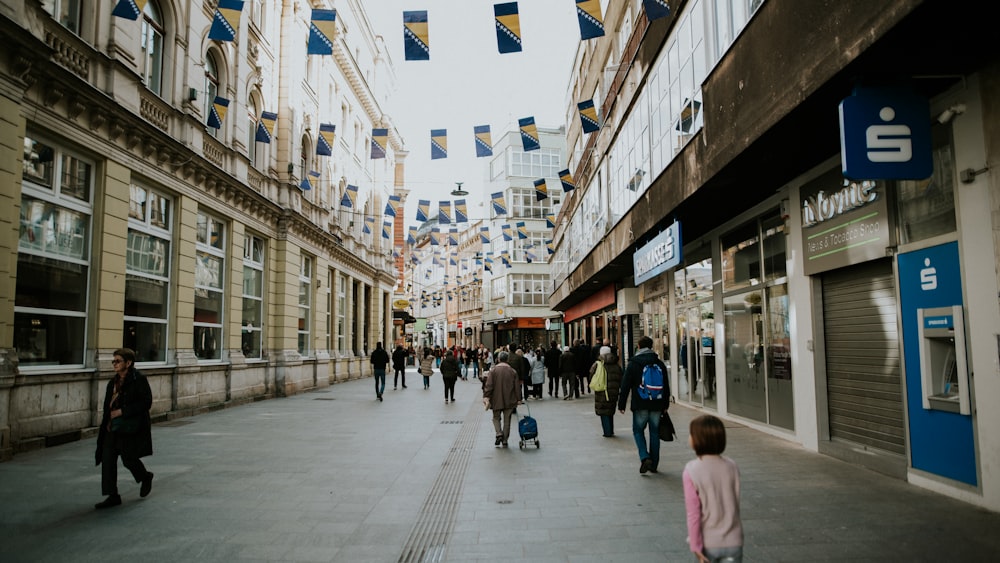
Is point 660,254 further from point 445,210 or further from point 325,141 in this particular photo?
point 445,210

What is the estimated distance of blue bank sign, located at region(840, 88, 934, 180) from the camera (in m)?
6.01

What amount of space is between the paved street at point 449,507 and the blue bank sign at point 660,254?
11.8 ft

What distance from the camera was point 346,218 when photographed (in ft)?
106

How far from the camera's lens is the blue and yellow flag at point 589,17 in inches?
393

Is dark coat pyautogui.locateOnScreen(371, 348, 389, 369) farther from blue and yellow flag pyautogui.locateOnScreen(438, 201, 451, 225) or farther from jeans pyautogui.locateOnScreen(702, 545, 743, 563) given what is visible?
jeans pyautogui.locateOnScreen(702, 545, 743, 563)

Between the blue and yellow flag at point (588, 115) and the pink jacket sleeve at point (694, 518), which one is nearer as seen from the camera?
the pink jacket sleeve at point (694, 518)

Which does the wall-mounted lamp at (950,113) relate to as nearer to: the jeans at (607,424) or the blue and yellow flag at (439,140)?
the jeans at (607,424)

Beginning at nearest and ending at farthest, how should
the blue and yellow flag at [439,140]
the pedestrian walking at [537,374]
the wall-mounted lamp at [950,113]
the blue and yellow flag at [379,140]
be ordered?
the wall-mounted lamp at [950,113] → the blue and yellow flag at [439,140] → the blue and yellow flag at [379,140] → the pedestrian walking at [537,374]

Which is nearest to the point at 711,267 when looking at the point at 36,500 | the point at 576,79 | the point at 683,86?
the point at 683,86

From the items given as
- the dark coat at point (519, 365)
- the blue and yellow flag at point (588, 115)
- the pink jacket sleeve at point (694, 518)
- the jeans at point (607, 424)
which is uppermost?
the blue and yellow flag at point (588, 115)

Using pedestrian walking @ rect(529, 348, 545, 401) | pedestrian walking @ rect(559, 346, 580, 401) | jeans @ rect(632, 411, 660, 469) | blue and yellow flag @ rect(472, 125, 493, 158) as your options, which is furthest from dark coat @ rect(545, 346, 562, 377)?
jeans @ rect(632, 411, 660, 469)

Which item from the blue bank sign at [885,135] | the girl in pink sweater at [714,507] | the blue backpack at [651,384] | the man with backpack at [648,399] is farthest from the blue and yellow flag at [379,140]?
the girl in pink sweater at [714,507]

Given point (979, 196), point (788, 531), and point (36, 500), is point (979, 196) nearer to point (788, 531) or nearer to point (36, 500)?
point (788, 531)

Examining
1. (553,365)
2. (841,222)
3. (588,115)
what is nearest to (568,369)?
(553,365)
